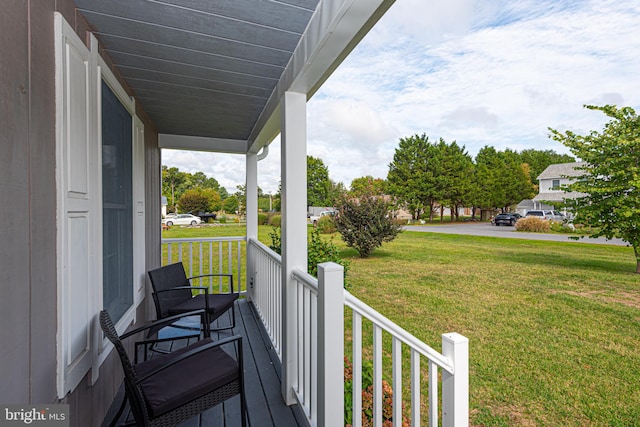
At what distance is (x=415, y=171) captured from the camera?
24391 millimetres

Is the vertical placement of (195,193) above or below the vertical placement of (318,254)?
above

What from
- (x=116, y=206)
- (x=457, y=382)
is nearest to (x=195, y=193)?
(x=116, y=206)

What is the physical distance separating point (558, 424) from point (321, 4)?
3.41 m

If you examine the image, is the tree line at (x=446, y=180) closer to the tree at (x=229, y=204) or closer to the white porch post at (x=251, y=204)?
the tree at (x=229, y=204)

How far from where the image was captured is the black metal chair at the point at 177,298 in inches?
103

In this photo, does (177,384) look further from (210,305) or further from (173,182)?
(173,182)

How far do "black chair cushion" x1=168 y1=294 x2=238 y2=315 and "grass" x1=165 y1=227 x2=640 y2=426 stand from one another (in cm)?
231

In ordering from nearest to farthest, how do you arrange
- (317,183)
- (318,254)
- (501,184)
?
(318,254), (317,183), (501,184)

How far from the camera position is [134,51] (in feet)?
5.91

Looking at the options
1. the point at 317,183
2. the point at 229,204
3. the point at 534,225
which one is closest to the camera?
the point at 534,225

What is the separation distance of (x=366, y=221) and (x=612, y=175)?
5.15 meters

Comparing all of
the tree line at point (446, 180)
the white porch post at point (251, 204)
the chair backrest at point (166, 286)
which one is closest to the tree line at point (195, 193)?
the tree line at point (446, 180)

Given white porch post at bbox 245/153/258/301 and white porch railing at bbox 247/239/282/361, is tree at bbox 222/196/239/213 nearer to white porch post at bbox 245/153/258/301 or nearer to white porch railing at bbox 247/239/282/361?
white porch post at bbox 245/153/258/301

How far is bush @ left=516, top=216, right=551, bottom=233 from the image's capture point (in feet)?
48.5
